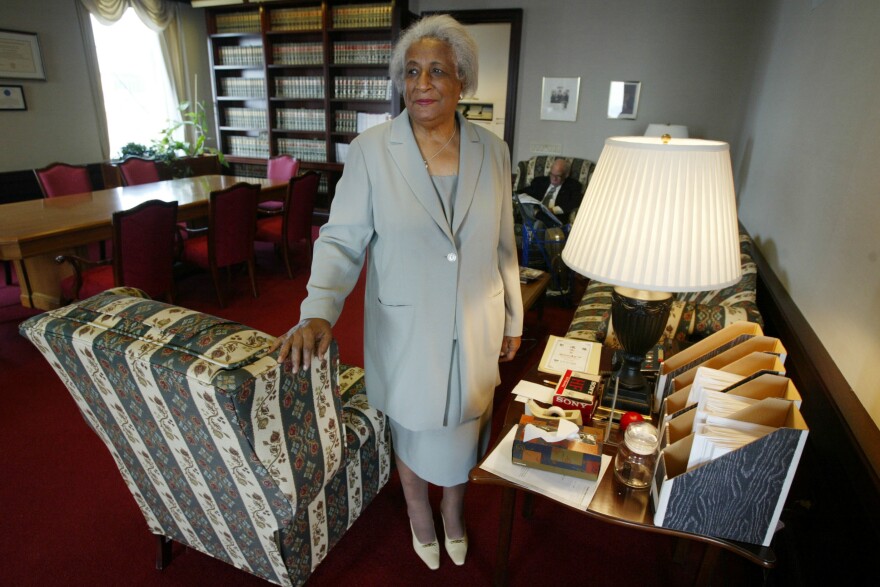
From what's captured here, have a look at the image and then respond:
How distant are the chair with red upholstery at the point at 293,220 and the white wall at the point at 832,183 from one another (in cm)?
297

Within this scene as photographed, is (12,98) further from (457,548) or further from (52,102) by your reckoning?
(457,548)

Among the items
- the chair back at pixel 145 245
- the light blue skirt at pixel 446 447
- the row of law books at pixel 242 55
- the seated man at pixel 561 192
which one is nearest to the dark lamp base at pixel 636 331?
the light blue skirt at pixel 446 447

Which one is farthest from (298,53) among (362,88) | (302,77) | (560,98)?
(560,98)

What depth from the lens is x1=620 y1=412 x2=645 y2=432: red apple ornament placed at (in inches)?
45.4

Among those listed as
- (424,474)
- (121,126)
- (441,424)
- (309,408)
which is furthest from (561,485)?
(121,126)

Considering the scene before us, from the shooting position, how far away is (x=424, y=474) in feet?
4.55

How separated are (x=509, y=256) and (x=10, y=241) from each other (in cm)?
247

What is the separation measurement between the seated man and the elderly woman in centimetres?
321

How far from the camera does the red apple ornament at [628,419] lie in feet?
3.78

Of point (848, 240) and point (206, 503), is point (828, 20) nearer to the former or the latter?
point (848, 240)

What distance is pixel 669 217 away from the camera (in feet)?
3.28

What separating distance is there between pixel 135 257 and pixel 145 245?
8 cm

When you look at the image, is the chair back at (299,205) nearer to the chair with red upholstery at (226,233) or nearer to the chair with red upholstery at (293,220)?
the chair with red upholstery at (293,220)

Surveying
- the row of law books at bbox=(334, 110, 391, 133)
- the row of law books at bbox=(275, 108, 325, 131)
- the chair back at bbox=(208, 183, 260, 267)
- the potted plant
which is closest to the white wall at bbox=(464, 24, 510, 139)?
the row of law books at bbox=(334, 110, 391, 133)
